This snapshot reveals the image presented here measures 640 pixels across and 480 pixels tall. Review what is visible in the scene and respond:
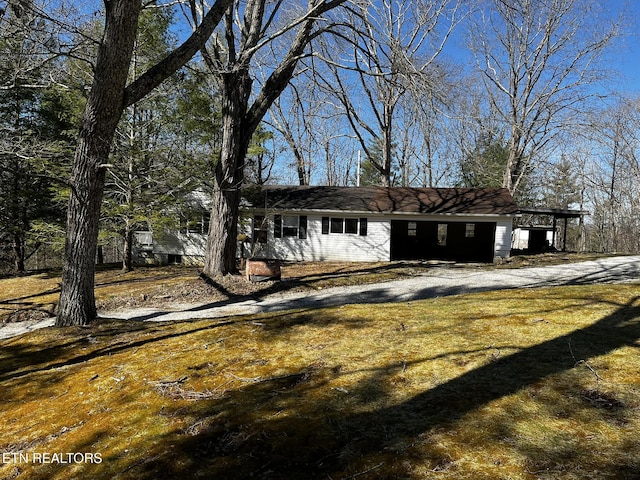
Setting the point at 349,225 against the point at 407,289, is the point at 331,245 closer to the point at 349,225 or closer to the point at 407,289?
the point at 349,225

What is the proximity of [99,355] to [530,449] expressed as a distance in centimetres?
427

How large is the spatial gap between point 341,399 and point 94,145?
5.20 metres

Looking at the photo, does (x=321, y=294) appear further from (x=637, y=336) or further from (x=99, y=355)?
(x=637, y=336)

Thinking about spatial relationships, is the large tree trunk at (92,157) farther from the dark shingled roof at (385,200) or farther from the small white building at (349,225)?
the dark shingled roof at (385,200)

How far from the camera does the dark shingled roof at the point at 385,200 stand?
60.6ft

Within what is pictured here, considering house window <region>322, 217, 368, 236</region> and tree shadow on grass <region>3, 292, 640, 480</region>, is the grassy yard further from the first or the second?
house window <region>322, 217, 368, 236</region>

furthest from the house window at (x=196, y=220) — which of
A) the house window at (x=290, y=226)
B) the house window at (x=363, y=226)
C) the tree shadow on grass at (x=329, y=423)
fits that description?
the tree shadow on grass at (x=329, y=423)

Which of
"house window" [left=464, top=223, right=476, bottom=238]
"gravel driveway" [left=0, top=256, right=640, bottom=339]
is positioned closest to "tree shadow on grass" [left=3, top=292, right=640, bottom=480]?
"gravel driveway" [left=0, top=256, right=640, bottom=339]

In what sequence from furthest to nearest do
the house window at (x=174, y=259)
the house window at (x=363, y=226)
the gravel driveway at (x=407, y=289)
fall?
the house window at (x=174, y=259) < the house window at (x=363, y=226) < the gravel driveway at (x=407, y=289)

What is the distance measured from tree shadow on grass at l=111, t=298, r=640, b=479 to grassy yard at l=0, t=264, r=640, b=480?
0.01 metres

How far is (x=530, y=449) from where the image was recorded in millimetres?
2041

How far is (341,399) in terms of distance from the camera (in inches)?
111

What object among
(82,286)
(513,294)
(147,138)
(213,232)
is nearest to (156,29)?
(147,138)

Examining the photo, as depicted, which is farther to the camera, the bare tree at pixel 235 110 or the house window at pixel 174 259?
the house window at pixel 174 259
